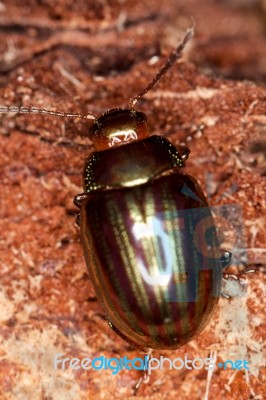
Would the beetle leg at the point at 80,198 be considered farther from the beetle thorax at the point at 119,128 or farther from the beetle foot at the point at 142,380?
the beetle foot at the point at 142,380

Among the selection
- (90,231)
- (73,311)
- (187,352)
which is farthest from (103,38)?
(187,352)

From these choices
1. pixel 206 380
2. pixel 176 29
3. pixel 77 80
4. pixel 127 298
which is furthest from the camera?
pixel 176 29

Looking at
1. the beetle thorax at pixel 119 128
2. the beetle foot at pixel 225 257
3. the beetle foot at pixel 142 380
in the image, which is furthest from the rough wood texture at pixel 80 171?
the beetle thorax at pixel 119 128

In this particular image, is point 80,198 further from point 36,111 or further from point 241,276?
point 241,276

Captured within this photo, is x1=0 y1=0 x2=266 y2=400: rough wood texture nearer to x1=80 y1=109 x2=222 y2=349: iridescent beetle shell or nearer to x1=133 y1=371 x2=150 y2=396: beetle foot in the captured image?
A: x1=133 y1=371 x2=150 y2=396: beetle foot

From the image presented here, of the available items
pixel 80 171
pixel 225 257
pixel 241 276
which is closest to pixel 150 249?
pixel 225 257

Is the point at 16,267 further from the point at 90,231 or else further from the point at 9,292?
the point at 90,231
